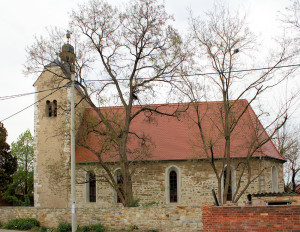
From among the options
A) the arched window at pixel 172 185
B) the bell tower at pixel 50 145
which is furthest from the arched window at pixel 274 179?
the bell tower at pixel 50 145

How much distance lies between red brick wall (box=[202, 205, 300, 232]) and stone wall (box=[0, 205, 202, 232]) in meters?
4.76

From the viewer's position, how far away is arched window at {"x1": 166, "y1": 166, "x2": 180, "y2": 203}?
22.9m

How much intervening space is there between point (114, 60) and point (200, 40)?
16.5 feet

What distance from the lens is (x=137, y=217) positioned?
54.0 feet

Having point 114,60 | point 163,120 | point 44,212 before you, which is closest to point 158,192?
point 163,120

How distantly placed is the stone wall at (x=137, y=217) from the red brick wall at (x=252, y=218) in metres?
4.76

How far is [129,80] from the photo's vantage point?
1998 centimetres

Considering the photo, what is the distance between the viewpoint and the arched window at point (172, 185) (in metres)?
22.9

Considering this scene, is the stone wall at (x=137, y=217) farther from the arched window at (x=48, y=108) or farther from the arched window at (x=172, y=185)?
the arched window at (x=48, y=108)

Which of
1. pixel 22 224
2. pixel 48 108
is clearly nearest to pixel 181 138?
pixel 48 108

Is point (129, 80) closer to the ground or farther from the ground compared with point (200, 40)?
closer to the ground

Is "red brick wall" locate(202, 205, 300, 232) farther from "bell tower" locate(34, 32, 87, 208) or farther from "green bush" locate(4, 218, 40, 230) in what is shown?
"bell tower" locate(34, 32, 87, 208)

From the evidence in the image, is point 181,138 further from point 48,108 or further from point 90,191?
point 48,108

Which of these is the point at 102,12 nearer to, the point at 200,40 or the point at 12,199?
the point at 200,40
